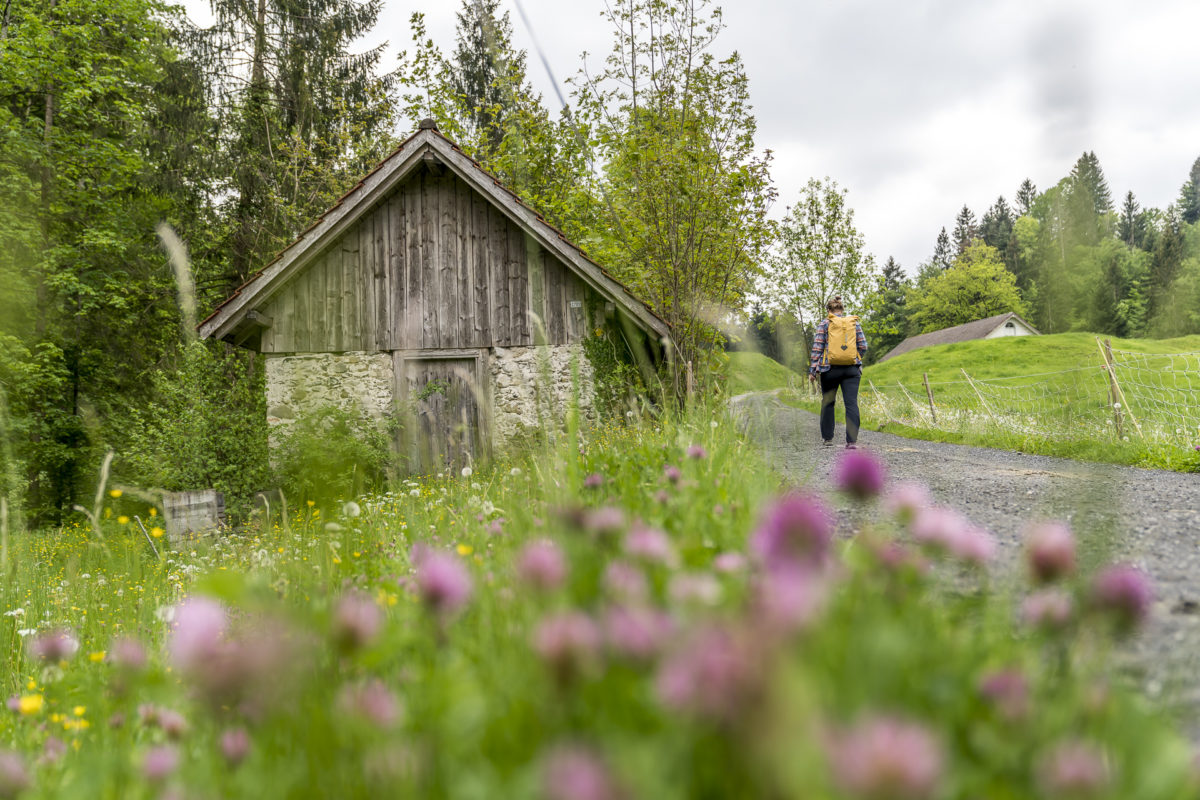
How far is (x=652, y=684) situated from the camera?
0.80 m

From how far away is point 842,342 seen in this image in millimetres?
7973

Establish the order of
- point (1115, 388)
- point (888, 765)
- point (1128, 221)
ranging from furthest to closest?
point (1115, 388)
point (1128, 221)
point (888, 765)

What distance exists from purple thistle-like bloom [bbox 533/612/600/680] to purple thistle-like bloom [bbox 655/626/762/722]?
9 centimetres

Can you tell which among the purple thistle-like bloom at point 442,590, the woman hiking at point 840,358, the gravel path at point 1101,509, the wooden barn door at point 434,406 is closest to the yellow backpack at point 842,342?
the woman hiking at point 840,358

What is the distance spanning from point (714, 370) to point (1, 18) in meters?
17.8

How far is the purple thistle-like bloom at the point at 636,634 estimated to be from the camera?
0.73 meters

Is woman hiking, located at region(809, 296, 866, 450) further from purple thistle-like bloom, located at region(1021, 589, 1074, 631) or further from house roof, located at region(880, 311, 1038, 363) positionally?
house roof, located at region(880, 311, 1038, 363)

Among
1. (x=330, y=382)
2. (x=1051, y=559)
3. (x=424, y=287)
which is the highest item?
(x=424, y=287)

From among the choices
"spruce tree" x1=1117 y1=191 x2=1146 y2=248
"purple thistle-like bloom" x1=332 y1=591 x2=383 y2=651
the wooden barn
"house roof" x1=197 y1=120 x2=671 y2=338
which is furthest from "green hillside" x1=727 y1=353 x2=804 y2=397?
the wooden barn

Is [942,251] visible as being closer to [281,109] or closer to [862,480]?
[281,109]

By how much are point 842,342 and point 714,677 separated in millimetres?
8060

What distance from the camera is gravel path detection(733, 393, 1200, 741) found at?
5.08ft

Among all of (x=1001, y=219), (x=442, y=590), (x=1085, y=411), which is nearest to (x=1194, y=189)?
(x=442, y=590)

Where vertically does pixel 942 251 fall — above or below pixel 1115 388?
above
